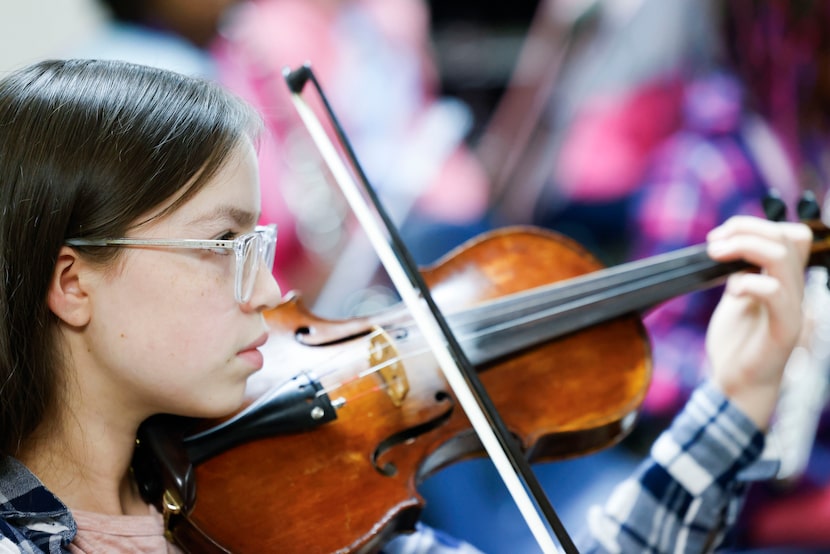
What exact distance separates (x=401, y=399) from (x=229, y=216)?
29cm

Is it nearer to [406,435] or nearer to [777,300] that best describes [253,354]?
[406,435]

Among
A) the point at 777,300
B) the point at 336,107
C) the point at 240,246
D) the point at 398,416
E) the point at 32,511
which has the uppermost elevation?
the point at 336,107

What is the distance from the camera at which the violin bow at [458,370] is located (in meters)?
0.72

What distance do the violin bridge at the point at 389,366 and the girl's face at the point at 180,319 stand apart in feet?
0.54

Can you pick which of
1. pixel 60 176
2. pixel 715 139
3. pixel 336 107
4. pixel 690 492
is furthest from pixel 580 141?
pixel 60 176

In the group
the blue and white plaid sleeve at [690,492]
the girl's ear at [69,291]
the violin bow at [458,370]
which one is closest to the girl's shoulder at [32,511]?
the girl's ear at [69,291]

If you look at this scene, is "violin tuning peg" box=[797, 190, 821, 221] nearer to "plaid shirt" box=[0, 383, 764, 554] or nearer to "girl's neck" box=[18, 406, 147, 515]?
"plaid shirt" box=[0, 383, 764, 554]

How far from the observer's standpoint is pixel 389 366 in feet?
2.82

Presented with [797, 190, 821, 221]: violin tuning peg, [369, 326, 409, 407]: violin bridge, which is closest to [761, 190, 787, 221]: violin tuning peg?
[797, 190, 821, 221]: violin tuning peg

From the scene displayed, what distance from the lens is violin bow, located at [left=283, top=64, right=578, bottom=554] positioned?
0.72 metres

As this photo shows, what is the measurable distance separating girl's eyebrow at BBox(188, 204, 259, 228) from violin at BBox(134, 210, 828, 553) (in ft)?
0.59

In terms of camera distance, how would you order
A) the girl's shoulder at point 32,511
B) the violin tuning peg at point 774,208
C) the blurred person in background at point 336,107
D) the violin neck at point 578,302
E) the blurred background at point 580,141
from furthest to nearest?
A: the blurred background at point 580,141
the blurred person in background at point 336,107
the violin tuning peg at point 774,208
the violin neck at point 578,302
the girl's shoulder at point 32,511

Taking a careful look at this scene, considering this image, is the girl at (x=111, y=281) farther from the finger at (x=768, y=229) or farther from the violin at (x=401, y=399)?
the finger at (x=768, y=229)

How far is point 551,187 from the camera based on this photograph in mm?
1561
